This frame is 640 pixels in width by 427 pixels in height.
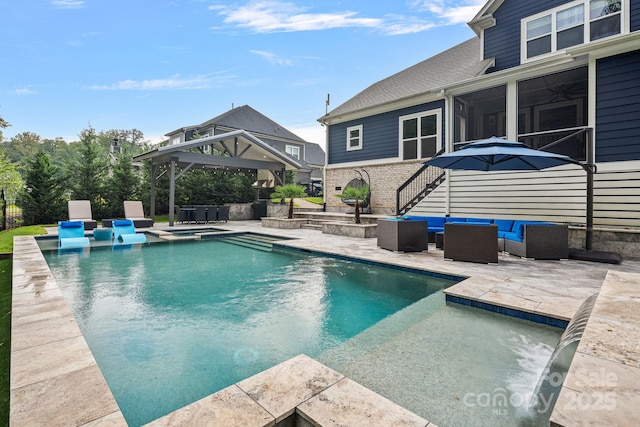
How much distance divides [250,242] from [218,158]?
5.91 m

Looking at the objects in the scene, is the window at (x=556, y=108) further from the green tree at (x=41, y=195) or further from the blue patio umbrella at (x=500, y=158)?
the green tree at (x=41, y=195)

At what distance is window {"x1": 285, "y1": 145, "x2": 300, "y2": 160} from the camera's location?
2656 centimetres

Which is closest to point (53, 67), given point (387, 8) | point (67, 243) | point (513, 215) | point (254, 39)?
point (254, 39)

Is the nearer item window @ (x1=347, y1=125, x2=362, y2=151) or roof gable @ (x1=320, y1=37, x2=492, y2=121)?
roof gable @ (x1=320, y1=37, x2=492, y2=121)

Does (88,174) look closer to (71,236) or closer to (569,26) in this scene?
(71,236)

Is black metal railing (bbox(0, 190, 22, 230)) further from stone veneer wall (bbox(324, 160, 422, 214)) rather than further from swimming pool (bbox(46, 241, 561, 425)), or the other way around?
stone veneer wall (bbox(324, 160, 422, 214))

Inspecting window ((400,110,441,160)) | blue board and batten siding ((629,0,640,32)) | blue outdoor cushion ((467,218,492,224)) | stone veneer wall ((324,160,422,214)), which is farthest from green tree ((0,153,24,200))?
blue board and batten siding ((629,0,640,32))

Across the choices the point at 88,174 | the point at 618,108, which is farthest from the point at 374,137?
the point at 88,174

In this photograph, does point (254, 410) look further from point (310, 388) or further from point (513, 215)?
point (513, 215)

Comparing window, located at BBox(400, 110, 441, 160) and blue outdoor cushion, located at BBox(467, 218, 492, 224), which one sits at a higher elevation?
window, located at BBox(400, 110, 441, 160)

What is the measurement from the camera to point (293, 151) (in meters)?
27.1

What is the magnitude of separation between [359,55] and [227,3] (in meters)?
8.24

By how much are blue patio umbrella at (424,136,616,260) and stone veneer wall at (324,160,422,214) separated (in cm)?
474

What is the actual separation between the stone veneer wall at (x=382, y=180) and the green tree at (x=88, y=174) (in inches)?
438
